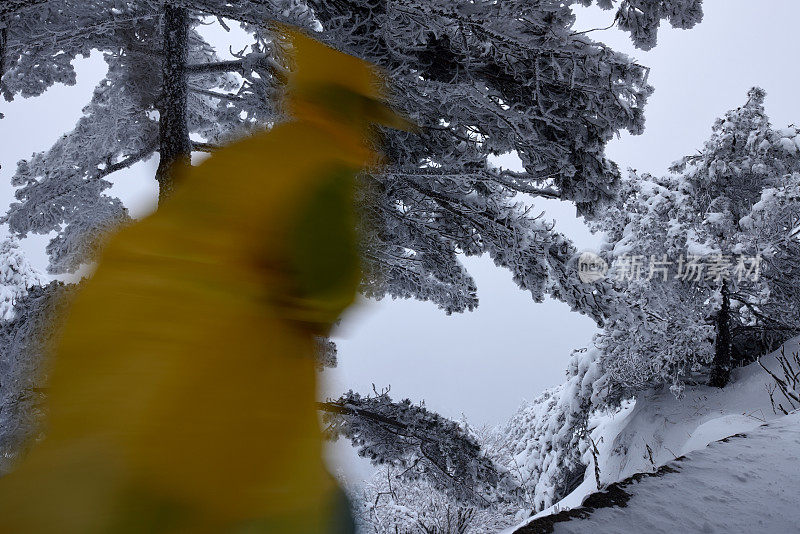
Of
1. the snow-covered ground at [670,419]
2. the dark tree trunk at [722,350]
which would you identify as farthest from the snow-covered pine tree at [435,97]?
the dark tree trunk at [722,350]

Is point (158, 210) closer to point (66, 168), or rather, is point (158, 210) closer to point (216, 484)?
point (216, 484)

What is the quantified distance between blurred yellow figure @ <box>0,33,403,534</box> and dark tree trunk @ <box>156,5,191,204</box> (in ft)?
13.0

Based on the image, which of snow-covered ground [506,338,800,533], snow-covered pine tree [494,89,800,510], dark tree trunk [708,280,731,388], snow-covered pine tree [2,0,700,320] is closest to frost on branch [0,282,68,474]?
snow-covered pine tree [2,0,700,320]

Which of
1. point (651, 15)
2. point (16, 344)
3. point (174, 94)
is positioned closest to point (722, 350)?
point (651, 15)

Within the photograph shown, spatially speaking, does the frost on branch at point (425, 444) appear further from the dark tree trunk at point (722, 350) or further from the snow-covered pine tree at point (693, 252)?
the dark tree trunk at point (722, 350)

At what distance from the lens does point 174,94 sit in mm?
4789

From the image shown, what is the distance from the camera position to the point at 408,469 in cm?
552

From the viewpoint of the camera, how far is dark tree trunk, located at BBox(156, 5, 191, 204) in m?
4.67

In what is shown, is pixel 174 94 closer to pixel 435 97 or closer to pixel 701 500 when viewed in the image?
pixel 435 97

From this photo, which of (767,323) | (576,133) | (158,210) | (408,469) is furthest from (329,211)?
(767,323)

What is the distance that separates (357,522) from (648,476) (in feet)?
6.47

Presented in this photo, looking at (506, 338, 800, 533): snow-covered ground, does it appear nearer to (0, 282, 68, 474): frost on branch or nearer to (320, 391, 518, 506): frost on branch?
(320, 391, 518, 506): frost on branch

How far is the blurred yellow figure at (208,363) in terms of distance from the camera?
78cm

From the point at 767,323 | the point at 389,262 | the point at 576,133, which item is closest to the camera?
the point at 576,133
